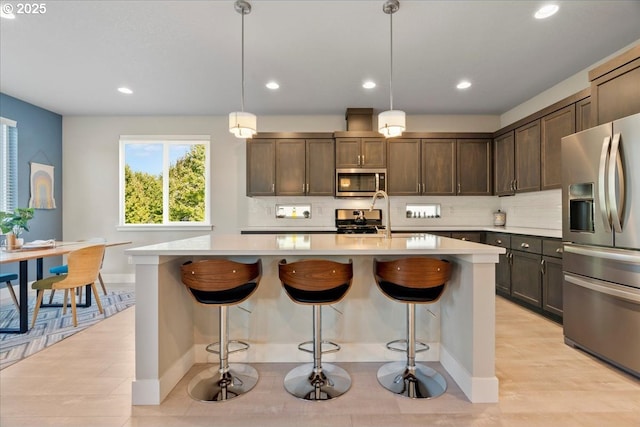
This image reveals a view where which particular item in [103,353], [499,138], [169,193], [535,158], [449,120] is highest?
[449,120]

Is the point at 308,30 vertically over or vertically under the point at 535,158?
over

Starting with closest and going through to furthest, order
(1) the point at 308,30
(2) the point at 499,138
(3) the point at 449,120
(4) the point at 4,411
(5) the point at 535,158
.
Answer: (4) the point at 4,411 < (1) the point at 308,30 < (5) the point at 535,158 < (2) the point at 499,138 < (3) the point at 449,120

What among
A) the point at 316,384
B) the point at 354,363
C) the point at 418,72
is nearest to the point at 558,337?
the point at 354,363

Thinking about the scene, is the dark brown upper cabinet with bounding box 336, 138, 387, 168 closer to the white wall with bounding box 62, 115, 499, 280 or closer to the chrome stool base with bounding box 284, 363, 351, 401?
the white wall with bounding box 62, 115, 499, 280

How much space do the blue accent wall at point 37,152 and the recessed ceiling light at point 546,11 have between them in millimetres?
6401

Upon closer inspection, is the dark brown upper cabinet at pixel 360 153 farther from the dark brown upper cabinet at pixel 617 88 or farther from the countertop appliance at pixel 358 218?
the dark brown upper cabinet at pixel 617 88

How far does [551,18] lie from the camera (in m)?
2.60

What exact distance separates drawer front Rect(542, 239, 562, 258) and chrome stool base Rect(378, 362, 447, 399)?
203 cm

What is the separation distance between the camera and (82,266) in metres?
3.38

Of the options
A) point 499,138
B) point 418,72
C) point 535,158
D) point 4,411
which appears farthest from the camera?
point 499,138

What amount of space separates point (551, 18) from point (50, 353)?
5094mm

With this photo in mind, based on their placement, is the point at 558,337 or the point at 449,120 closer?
the point at 558,337

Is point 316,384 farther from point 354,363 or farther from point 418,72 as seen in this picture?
point 418,72

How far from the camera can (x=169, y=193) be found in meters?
5.38
